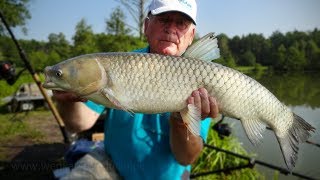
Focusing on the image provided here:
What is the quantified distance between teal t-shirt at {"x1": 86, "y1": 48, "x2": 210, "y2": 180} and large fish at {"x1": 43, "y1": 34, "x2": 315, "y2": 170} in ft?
2.62

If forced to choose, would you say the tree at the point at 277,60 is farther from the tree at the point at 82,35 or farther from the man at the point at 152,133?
the tree at the point at 82,35

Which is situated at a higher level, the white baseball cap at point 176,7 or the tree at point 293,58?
the white baseball cap at point 176,7

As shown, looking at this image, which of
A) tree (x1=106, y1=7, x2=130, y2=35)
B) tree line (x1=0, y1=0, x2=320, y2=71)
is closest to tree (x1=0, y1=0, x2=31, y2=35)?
tree line (x1=0, y1=0, x2=320, y2=71)

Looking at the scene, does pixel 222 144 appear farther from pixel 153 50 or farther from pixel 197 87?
pixel 197 87

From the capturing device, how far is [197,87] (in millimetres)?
1571

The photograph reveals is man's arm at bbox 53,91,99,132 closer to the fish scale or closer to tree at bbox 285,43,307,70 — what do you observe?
the fish scale

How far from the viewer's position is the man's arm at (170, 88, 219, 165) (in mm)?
1576

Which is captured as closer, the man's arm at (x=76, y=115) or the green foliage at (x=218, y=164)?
the man's arm at (x=76, y=115)

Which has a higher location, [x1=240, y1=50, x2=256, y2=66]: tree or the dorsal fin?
the dorsal fin

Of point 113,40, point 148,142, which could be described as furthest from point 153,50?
point 113,40

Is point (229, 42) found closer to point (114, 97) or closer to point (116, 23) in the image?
point (114, 97)

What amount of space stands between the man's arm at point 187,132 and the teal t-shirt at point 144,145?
91 millimetres

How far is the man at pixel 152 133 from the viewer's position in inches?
82.8

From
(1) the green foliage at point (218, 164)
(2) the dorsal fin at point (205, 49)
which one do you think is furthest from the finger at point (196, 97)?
(1) the green foliage at point (218, 164)
